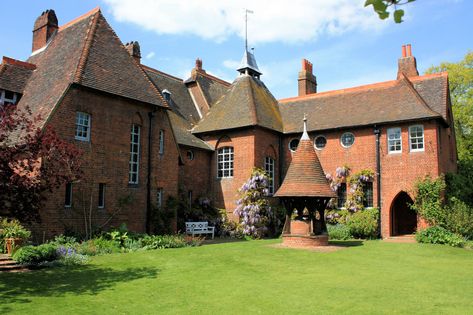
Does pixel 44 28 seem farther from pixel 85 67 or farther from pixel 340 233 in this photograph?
pixel 340 233

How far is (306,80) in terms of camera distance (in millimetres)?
32219

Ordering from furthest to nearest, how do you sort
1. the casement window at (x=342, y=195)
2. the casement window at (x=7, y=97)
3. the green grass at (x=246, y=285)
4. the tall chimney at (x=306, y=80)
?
the tall chimney at (x=306, y=80) → the casement window at (x=342, y=195) → the casement window at (x=7, y=97) → the green grass at (x=246, y=285)

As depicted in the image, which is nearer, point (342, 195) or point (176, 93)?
point (342, 195)

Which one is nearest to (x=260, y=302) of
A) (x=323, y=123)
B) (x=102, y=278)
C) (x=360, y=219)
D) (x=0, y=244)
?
(x=102, y=278)

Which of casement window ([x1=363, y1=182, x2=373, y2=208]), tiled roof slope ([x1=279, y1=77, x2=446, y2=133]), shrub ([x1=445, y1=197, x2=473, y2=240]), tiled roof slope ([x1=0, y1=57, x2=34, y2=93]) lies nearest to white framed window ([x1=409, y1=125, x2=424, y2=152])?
→ tiled roof slope ([x1=279, y1=77, x2=446, y2=133])

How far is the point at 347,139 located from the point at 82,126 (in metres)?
15.5

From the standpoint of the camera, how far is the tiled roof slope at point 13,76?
19153 mm

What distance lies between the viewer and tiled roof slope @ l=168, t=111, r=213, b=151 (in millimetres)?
25345

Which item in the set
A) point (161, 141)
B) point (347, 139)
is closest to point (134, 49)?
point (161, 141)

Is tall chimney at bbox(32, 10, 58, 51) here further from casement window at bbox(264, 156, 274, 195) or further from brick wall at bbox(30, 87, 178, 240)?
casement window at bbox(264, 156, 274, 195)

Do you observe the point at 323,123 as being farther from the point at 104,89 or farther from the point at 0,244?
the point at 0,244

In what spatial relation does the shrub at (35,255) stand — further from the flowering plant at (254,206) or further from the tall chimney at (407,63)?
the tall chimney at (407,63)

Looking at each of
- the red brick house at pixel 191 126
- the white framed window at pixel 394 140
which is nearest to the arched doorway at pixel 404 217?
the red brick house at pixel 191 126

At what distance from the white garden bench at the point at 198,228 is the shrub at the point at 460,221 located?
12.1 meters
